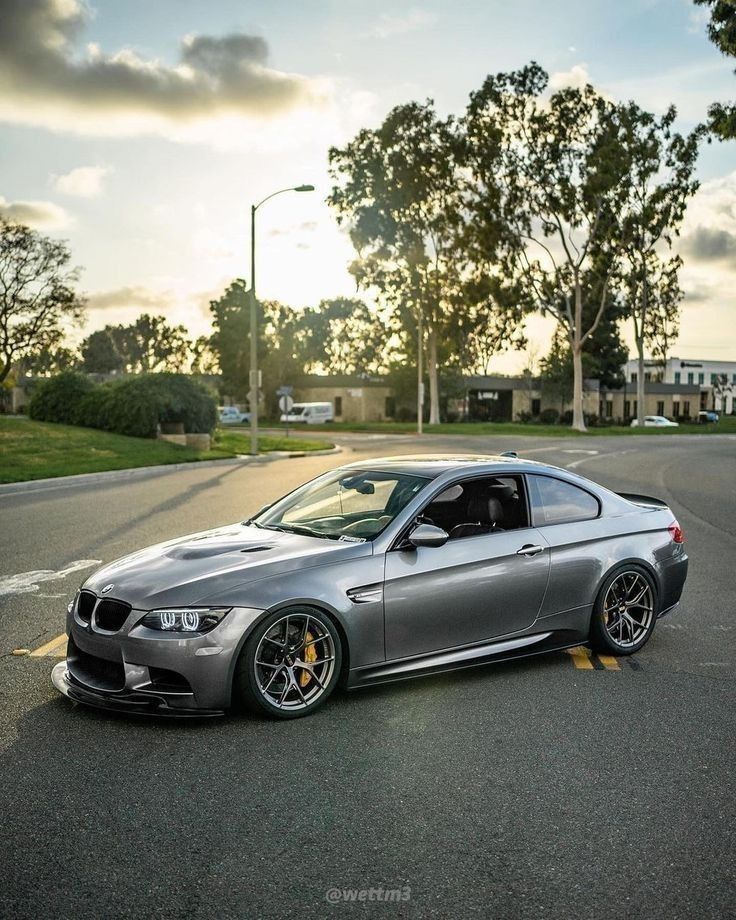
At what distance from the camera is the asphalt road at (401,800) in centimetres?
345

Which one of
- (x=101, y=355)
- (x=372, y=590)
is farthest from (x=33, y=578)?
(x=101, y=355)

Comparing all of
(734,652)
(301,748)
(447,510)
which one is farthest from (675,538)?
(301,748)

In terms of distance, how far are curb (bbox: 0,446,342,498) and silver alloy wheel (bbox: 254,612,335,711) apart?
53.9 ft

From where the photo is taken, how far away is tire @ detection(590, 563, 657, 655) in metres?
6.75

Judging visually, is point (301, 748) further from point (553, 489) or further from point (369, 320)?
point (369, 320)

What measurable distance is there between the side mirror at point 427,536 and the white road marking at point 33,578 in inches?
182

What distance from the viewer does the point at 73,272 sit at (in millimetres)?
55719

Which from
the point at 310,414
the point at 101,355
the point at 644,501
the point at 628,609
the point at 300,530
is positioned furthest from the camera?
the point at 101,355

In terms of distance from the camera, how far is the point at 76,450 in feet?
101

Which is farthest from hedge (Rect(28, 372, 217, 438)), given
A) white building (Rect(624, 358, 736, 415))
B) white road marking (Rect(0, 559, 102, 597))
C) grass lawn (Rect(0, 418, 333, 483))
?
white building (Rect(624, 358, 736, 415))

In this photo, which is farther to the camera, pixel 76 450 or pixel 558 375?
pixel 558 375

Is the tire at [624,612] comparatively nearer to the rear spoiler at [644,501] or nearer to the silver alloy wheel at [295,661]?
the rear spoiler at [644,501]

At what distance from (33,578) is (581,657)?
5.52 meters

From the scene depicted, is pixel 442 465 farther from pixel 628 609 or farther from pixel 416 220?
pixel 416 220
